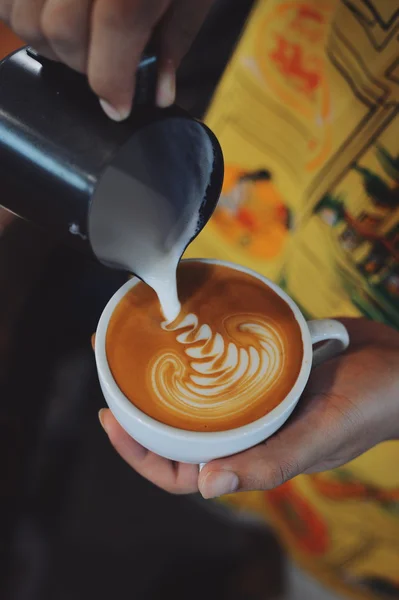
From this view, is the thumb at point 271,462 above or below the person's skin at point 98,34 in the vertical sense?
below

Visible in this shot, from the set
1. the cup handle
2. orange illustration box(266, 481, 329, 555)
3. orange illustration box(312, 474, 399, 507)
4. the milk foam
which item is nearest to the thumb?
the cup handle

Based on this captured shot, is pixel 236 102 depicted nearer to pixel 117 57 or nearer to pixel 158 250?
pixel 158 250

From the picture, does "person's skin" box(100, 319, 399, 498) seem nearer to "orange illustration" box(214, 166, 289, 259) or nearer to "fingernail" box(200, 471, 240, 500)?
"fingernail" box(200, 471, 240, 500)

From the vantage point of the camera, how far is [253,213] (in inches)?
46.6

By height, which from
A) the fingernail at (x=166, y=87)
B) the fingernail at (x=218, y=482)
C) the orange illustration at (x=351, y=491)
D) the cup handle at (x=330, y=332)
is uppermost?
the fingernail at (x=166, y=87)

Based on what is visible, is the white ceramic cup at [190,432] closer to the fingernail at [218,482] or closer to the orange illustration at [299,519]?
the fingernail at [218,482]

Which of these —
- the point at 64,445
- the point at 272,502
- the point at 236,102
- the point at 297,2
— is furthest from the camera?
the point at 64,445

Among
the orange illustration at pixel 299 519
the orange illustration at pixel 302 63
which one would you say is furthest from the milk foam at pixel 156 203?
the orange illustration at pixel 299 519

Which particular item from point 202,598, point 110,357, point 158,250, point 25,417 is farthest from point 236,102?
point 202,598

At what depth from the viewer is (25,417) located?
Result: 147 centimetres

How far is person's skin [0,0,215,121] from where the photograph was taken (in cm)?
55

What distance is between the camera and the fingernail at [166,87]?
0.64 m

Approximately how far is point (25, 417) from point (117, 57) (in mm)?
1121

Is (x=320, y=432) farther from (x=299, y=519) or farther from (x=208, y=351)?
(x=299, y=519)
